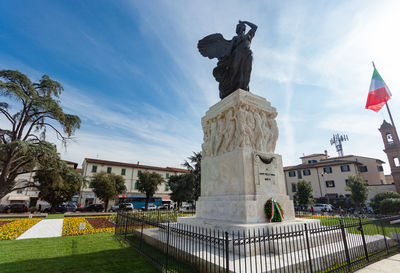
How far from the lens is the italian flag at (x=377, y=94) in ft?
53.2

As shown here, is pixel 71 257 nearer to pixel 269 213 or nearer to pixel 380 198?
pixel 269 213

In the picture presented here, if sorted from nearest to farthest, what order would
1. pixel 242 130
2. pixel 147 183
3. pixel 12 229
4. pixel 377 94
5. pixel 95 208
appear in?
pixel 242 130, pixel 12 229, pixel 377 94, pixel 95 208, pixel 147 183

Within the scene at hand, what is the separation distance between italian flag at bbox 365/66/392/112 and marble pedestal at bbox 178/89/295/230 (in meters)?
13.5

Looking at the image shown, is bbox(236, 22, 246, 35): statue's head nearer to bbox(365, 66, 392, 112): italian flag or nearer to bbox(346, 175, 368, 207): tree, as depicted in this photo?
bbox(365, 66, 392, 112): italian flag

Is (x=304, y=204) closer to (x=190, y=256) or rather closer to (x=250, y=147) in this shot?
(x=250, y=147)

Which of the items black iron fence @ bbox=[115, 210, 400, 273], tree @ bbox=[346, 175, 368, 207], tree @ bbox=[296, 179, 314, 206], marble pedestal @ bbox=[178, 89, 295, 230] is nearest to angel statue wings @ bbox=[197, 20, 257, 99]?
marble pedestal @ bbox=[178, 89, 295, 230]

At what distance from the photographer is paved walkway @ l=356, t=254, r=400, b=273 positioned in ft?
15.9

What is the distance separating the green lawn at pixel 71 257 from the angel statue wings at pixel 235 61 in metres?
7.84

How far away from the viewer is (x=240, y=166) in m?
7.13

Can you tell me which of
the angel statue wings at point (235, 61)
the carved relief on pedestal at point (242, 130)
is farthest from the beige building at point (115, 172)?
the carved relief on pedestal at point (242, 130)

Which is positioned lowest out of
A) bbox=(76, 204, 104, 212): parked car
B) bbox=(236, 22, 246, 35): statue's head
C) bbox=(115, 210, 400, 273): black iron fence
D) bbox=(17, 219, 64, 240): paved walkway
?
bbox=(76, 204, 104, 212): parked car

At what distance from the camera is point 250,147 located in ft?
24.8

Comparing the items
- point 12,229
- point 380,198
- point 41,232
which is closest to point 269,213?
point 41,232

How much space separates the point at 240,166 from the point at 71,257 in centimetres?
619
